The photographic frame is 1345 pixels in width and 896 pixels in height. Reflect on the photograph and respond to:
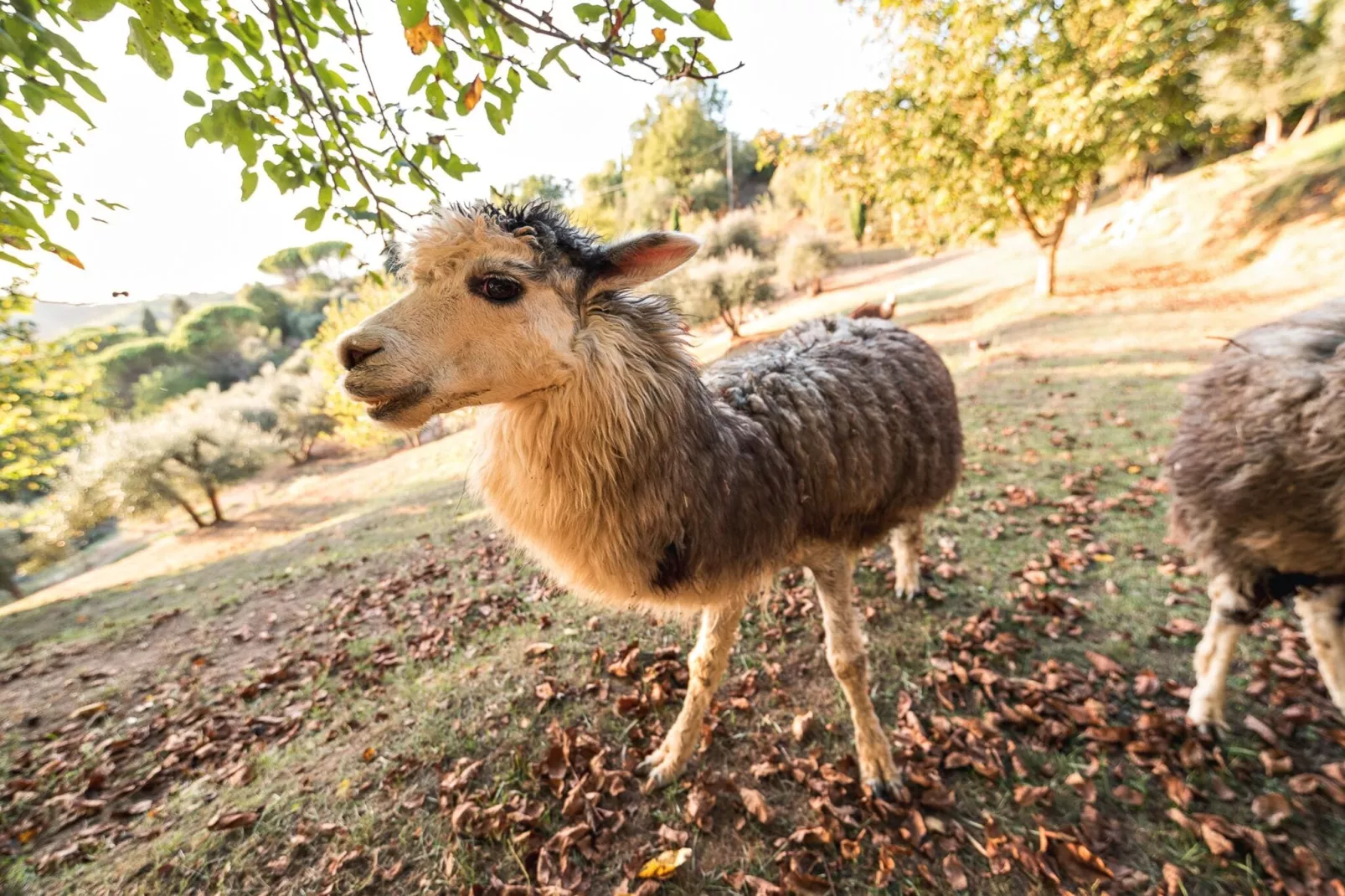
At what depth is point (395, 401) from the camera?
69.0 inches

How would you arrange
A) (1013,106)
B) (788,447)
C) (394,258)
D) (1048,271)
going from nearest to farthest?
(394,258), (788,447), (1013,106), (1048,271)

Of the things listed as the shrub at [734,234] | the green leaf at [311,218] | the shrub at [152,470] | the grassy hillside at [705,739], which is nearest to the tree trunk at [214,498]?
the shrub at [152,470]

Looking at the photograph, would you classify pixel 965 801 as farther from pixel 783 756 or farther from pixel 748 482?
pixel 748 482

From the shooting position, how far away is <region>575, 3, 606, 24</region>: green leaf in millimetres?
1675

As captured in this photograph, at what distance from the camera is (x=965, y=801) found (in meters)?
2.66

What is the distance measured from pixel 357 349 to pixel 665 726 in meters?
2.82

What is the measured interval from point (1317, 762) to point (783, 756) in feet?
9.05

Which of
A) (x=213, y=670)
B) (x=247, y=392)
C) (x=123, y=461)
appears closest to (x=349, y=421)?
(x=123, y=461)

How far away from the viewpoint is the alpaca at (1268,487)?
2377 millimetres

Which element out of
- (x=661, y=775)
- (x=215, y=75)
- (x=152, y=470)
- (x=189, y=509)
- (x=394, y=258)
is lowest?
(x=661, y=775)

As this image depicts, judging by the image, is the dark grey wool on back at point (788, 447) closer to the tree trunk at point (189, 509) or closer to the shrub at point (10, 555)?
the tree trunk at point (189, 509)

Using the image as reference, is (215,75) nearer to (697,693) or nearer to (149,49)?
(149,49)

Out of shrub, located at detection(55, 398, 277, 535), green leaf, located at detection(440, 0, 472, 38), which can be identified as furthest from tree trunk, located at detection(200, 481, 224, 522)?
green leaf, located at detection(440, 0, 472, 38)

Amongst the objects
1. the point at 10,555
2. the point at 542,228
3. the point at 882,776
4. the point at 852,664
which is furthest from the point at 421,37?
the point at 10,555
